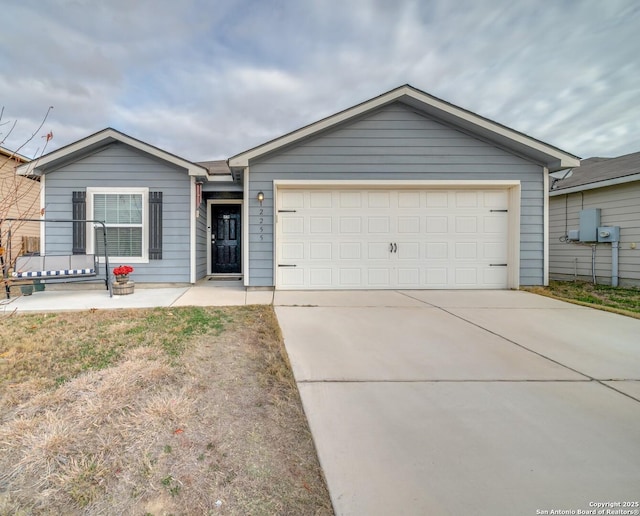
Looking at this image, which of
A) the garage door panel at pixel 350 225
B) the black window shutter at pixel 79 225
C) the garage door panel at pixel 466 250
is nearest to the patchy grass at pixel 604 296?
the garage door panel at pixel 466 250

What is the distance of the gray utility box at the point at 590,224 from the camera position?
7.77 m

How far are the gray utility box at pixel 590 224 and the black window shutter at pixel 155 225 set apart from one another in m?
10.6

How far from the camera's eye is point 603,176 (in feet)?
25.4

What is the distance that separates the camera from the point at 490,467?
147 cm

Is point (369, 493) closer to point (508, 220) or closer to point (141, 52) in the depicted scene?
point (508, 220)

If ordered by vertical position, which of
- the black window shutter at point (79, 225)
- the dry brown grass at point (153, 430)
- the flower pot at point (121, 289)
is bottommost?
the dry brown grass at point (153, 430)

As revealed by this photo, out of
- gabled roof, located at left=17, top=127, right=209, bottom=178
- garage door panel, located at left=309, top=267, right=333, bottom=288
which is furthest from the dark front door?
garage door panel, located at left=309, top=267, right=333, bottom=288

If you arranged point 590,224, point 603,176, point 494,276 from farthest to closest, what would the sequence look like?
point 590,224 → point 603,176 → point 494,276

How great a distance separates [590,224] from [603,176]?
1.26 meters

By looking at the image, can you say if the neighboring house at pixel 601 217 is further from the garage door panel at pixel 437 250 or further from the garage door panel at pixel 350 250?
the garage door panel at pixel 350 250

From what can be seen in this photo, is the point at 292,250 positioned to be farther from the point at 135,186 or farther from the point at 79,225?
the point at 79,225

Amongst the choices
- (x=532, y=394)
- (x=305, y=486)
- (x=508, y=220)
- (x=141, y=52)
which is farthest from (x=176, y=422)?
(x=141, y=52)

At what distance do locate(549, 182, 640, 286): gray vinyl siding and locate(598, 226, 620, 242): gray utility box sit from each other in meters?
0.12

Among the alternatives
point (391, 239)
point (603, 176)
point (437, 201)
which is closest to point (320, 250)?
point (391, 239)
